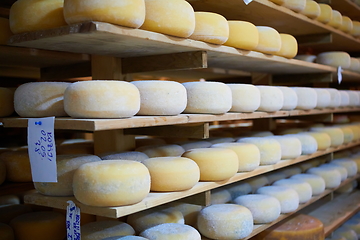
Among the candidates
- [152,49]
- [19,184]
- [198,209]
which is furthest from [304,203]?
[19,184]

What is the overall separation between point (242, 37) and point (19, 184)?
1436 mm

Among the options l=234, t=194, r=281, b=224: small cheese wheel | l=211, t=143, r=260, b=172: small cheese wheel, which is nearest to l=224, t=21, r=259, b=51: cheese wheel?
l=211, t=143, r=260, b=172: small cheese wheel

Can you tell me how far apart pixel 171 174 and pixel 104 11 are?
75cm

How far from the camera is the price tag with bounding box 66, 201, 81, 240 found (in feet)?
4.89

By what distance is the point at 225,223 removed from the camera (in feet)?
6.54

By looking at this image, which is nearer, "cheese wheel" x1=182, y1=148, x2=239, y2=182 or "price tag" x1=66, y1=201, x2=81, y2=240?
"price tag" x1=66, y1=201, x2=81, y2=240

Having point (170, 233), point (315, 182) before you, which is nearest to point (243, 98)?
point (170, 233)

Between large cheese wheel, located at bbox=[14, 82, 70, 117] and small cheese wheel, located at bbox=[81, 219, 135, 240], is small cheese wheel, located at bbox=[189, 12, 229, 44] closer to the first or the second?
large cheese wheel, located at bbox=[14, 82, 70, 117]

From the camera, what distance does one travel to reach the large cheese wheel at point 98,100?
4.70ft

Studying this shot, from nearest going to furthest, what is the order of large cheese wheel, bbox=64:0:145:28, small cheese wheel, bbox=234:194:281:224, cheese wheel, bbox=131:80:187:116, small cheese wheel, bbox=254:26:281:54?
large cheese wheel, bbox=64:0:145:28 → cheese wheel, bbox=131:80:187:116 → small cheese wheel, bbox=234:194:281:224 → small cheese wheel, bbox=254:26:281:54

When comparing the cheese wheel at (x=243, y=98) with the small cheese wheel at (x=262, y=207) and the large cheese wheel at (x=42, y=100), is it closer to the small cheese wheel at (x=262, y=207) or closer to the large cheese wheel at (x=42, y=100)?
the small cheese wheel at (x=262, y=207)

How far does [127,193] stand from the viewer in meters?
1.44

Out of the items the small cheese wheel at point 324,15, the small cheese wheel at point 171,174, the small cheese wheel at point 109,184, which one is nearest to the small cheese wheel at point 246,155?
the small cheese wheel at point 171,174

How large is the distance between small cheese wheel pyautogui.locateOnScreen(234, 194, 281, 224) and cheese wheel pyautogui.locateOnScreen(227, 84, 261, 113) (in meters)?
0.55
